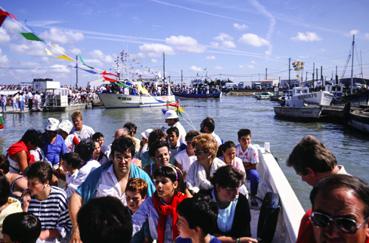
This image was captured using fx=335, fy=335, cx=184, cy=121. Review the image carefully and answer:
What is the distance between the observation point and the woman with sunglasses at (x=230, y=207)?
3.18 meters

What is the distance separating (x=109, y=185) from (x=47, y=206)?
0.60 meters

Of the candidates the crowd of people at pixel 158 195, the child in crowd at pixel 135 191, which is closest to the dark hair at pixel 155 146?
the crowd of people at pixel 158 195

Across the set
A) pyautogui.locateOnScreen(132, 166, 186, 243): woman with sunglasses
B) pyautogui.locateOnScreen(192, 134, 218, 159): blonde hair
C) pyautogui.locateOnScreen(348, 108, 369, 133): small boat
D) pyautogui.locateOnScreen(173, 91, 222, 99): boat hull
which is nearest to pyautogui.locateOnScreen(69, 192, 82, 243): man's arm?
pyautogui.locateOnScreen(132, 166, 186, 243): woman with sunglasses

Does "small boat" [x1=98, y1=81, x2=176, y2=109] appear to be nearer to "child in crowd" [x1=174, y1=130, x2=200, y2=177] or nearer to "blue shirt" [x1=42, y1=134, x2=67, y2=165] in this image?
"blue shirt" [x1=42, y1=134, x2=67, y2=165]

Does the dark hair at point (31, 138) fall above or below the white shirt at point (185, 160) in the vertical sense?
above

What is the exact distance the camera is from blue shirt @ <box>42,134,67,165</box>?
5754mm

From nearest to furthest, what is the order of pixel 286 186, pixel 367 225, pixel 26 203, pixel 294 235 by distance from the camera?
pixel 367 225
pixel 294 235
pixel 26 203
pixel 286 186

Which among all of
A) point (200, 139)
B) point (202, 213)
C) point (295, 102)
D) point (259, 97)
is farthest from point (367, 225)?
point (259, 97)

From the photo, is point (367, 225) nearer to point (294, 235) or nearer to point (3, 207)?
point (294, 235)

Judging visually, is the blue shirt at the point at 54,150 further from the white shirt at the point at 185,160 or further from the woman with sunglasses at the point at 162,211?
the woman with sunglasses at the point at 162,211

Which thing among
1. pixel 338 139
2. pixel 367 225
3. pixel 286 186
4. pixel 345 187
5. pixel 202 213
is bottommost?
pixel 338 139

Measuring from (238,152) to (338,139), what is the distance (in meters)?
18.1

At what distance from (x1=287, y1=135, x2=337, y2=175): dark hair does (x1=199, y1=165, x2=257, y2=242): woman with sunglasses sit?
71cm

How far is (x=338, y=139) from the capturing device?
21.5 m
